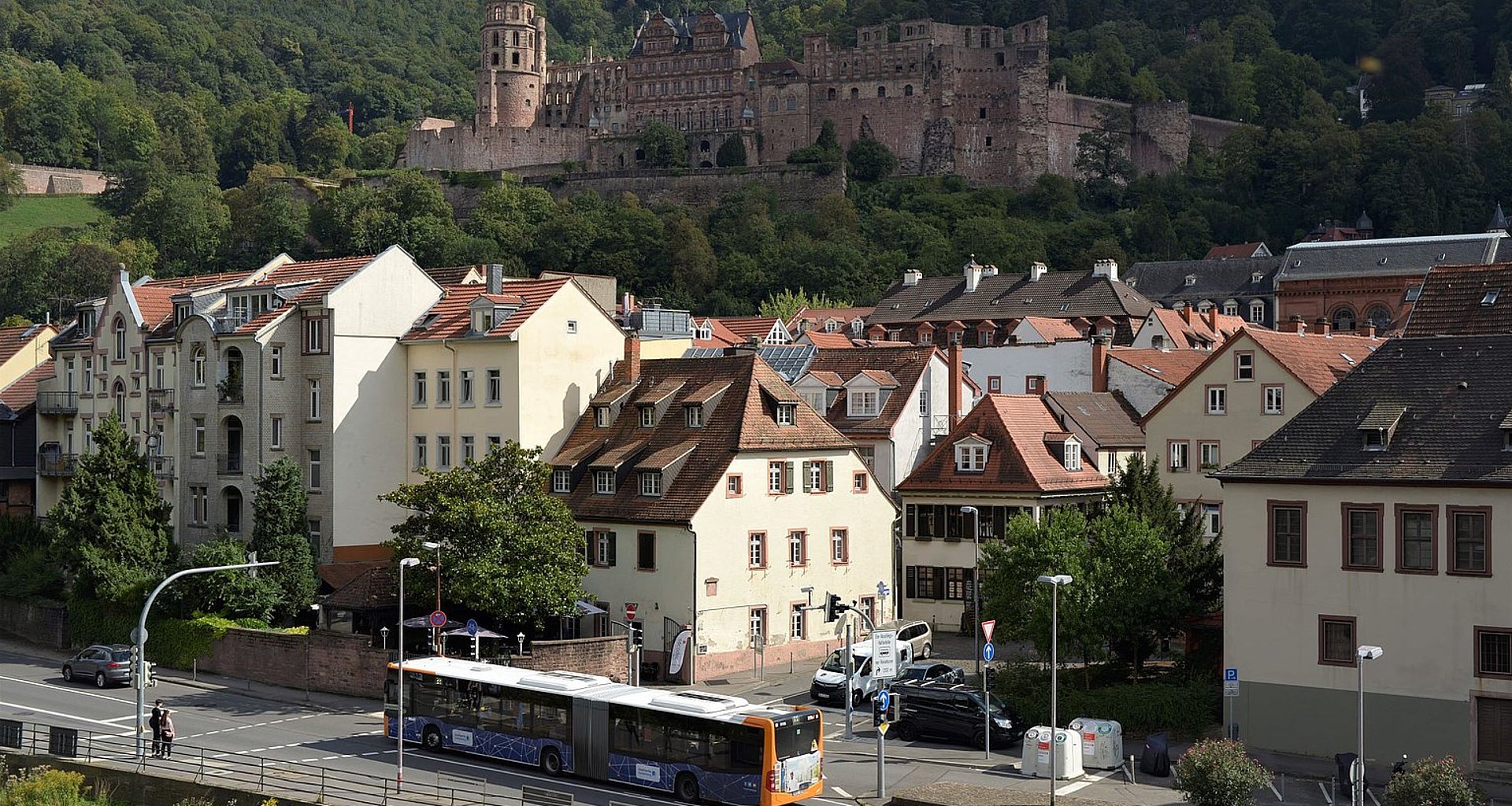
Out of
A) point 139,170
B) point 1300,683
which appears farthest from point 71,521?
point 139,170

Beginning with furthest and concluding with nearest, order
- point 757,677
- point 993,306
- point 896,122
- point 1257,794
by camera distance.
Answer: point 896,122
point 993,306
point 757,677
point 1257,794

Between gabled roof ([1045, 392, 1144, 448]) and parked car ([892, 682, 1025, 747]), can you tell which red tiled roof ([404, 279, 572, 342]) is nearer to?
gabled roof ([1045, 392, 1144, 448])

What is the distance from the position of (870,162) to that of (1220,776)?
147 metres

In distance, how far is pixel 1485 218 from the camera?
160m

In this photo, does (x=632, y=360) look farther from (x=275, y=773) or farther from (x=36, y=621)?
(x=275, y=773)

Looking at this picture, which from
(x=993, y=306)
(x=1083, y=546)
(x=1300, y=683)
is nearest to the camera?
(x=1300, y=683)

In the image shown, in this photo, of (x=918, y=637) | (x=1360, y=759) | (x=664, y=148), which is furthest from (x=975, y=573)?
(x=664, y=148)

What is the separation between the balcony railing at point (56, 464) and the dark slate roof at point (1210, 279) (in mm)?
77856

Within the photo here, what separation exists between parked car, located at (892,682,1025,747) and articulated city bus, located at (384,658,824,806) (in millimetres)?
4996

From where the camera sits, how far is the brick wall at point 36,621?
201 ft

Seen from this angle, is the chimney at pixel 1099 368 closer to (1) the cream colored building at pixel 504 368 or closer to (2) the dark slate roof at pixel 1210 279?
(1) the cream colored building at pixel 504 368

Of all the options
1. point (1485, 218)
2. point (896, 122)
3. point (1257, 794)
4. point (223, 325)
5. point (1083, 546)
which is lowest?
point (1257, 794)

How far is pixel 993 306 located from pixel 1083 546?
65.3 meters

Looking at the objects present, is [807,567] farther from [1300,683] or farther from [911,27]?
[911,27]
